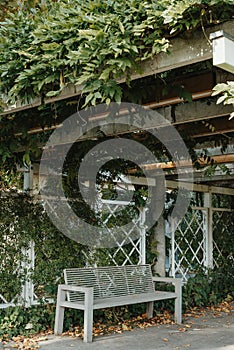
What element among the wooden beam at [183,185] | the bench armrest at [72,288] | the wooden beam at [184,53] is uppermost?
the wooden beam at [184,53]

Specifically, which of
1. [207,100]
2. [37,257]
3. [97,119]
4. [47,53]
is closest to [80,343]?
[37,257]

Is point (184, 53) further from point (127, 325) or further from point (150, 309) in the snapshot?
point (150, 309)

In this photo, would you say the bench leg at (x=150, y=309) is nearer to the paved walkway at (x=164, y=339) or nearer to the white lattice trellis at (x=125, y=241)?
the paved walkway at (x=164, y=339)

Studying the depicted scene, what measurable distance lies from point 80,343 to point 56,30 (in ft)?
9.70

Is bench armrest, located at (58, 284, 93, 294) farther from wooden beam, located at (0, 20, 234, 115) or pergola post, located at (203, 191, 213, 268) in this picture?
pergola post, located at (203, 191, 213, 268)

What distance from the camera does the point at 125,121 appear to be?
12.6ft

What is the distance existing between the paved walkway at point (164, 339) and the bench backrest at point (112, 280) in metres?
0.47

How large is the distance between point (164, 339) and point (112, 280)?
3.14 ft

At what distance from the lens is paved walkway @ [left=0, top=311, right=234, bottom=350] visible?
418 cm

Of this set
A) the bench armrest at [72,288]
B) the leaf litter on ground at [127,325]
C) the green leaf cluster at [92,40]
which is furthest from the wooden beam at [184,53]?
the leaf litter on ground at [127,325]

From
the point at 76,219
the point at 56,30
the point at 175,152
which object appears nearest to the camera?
the point at 56,30

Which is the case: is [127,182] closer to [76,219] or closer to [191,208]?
[76,219]

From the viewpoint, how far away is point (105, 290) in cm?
503

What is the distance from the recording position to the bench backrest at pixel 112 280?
482cm
